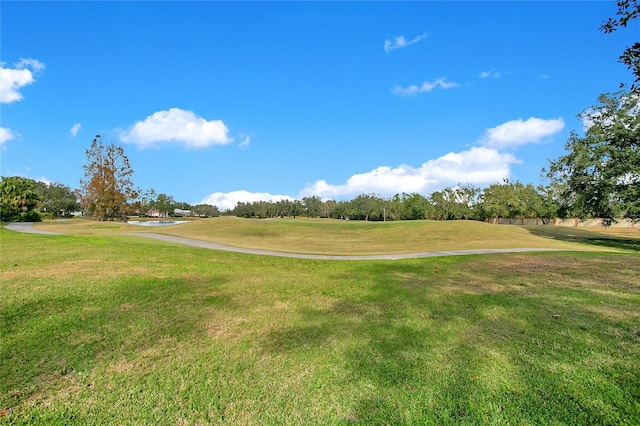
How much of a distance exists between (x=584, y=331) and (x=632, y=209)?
26.5 m

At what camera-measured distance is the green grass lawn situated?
10.4 ft

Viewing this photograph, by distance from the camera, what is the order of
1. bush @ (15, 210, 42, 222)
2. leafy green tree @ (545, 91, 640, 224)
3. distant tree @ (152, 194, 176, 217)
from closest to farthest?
leafy green tree @ (545, 91, 640, 224) < bush @ (15, 210, 42, 222) < distant tree @ (152, 194, 176, 217)

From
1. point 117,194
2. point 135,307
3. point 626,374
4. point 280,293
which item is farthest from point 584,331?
point 117,194

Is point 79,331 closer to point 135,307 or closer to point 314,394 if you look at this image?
point 135,307

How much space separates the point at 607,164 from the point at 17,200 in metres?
78.1

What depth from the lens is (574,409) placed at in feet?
10.5

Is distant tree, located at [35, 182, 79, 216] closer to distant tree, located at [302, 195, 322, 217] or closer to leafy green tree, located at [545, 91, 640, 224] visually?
distant tree, located at [302, 195, 322, 217]

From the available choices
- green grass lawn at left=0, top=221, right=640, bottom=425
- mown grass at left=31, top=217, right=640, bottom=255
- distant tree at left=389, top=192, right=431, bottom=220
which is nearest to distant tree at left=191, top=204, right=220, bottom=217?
distant tree at left=389, top=192, right=431, bottom=220

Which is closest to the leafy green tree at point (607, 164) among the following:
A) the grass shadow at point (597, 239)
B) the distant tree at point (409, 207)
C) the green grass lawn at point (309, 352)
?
the grass shadow at point (597, 239)

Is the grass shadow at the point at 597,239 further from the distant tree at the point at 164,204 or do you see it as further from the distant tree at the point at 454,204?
the distant tree at the point at 164,204

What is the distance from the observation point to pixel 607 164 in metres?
26.4

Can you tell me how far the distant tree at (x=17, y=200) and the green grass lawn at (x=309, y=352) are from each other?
54.3 metres

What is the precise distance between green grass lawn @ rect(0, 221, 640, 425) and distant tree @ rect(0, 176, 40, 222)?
178ft

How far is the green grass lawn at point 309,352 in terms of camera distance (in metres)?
3.17
